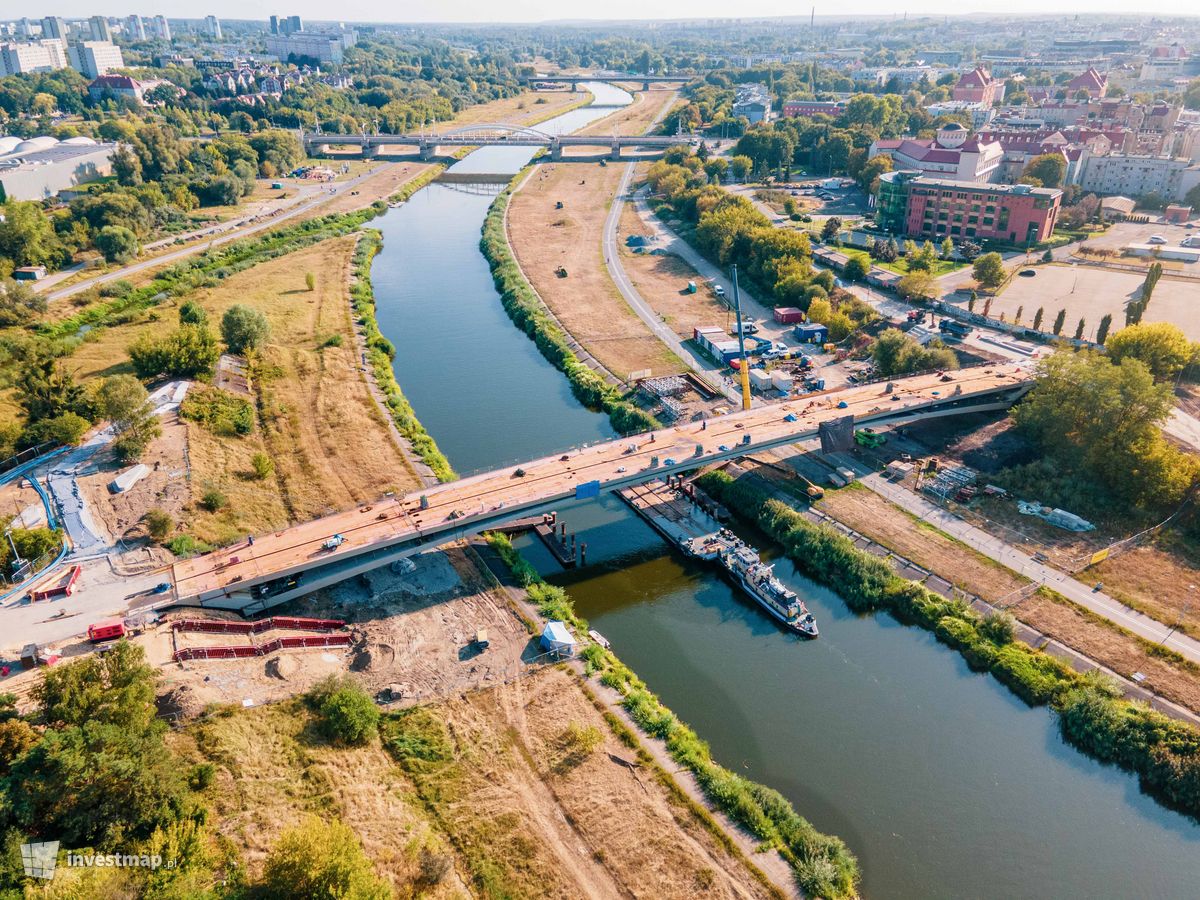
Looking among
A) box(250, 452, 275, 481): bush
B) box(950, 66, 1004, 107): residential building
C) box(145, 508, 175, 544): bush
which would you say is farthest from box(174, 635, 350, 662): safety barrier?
box(950, 66, 1004, 107): residential building

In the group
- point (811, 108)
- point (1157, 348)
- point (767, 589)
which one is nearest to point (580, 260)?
point (1157, 348)

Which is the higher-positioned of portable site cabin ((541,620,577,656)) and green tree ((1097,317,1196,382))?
green tree ((1097,317,1196,382))

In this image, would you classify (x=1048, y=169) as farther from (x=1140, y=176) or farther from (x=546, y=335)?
(x=546, y=335)

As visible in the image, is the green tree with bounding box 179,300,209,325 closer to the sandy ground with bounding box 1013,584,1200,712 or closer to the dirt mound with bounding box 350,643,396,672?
the dirt mound with bounding box 350,643,396,672

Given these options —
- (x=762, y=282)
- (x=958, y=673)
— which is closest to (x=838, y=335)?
(x=762, y=282)

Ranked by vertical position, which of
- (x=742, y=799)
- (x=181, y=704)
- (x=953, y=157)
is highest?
(x=953, y=157)

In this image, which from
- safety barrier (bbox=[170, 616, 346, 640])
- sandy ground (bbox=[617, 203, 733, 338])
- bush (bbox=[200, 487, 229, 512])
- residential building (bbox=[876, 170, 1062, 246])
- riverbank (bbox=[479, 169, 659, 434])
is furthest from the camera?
residential building (bbox=[876, 170, 1062, 246])
